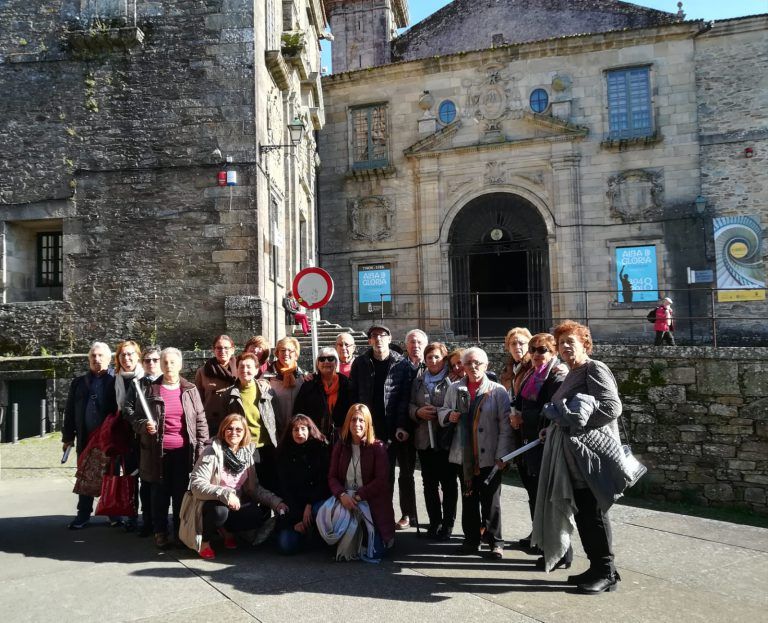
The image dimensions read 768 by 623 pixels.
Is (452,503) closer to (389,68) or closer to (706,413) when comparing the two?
(706,413)

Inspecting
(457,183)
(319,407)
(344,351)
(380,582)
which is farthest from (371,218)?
(380,582)

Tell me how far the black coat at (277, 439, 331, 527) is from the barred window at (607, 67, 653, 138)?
1590cm

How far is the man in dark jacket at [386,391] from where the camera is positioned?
5637mm

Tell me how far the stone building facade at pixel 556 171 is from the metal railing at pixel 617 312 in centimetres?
5

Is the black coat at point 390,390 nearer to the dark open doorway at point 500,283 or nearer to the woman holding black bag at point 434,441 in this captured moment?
the woman holding black bag at point 434,441

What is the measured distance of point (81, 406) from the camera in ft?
19.9

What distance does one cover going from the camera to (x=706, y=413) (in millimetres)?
9961

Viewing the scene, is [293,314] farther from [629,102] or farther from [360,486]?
[629,102]

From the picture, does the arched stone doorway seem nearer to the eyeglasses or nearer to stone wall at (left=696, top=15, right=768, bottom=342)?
stone wall at (left=696, top=15, right=768, bottom=342)

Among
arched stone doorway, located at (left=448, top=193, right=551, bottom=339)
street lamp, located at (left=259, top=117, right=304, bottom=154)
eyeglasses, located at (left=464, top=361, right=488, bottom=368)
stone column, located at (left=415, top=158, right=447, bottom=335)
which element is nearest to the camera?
eyeglasses, located at (left=464, top=361, right=488, bottom=368)

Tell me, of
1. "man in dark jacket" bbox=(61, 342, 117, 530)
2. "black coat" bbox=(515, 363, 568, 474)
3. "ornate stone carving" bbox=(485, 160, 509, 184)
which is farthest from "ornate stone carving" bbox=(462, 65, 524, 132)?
"black coat" bbox=(515, 363, 568, 474)

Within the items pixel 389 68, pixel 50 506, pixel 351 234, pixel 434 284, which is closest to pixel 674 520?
pixel 50 506

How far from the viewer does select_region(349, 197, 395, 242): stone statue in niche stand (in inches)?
782

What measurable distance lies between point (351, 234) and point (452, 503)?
1517 cm
